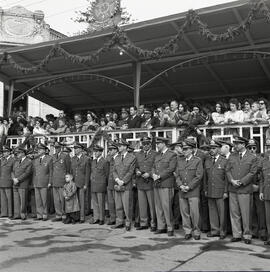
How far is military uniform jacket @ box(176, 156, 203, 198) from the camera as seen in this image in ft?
23.6

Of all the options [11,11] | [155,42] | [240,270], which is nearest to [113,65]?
[155,42]

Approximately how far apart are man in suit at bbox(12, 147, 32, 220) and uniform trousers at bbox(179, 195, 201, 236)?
420cm

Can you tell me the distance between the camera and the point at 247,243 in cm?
670

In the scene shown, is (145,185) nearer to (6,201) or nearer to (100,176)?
(100,176)

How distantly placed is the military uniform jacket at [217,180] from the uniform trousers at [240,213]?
0.86 ft

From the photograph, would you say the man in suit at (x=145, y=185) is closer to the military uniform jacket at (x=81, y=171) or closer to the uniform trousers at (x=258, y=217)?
the military uniform jacket at (x=81, y=171)

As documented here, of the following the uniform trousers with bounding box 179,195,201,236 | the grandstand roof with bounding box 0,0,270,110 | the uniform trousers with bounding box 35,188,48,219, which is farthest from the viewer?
the grandstand roof with bounding box 0,0,270,110

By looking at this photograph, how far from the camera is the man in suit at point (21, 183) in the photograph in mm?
9562

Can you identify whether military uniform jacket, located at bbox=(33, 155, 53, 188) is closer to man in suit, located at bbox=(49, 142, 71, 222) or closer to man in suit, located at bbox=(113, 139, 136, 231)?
man in suit, located at bbox=(49, 142, 71, 222)

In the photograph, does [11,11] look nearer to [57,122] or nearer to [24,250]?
[57,122]

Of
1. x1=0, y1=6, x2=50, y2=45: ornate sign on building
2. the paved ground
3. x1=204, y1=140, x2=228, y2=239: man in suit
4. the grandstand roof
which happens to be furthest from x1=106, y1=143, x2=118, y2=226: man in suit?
x1=0, y1=6, x2=50, y2=45: ornate sign on building

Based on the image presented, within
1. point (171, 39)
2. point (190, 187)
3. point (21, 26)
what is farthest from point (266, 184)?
point (21, 26)

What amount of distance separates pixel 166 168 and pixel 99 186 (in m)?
1.81

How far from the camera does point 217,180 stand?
7.23m
